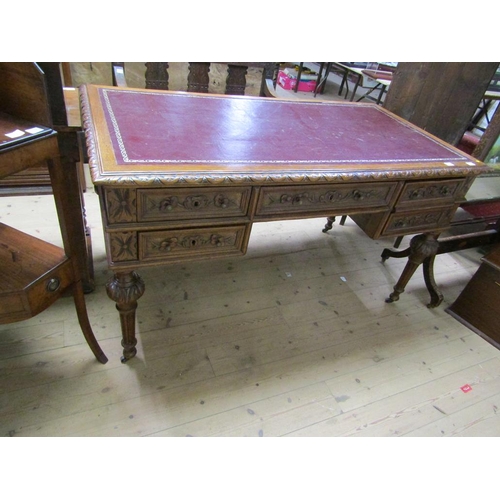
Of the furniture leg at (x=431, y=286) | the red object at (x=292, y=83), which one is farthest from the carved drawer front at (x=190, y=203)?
the red object at (x=292, y=83)

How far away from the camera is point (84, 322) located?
48.4 inches

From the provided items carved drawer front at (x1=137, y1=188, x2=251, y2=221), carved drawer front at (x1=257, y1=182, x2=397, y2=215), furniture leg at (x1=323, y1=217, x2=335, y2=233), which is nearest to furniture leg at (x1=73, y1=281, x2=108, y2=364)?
carved drawer front at (x1=137, y1=188, x2=251, y2=221)

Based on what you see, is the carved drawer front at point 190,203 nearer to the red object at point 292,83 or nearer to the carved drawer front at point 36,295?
the carved drawer front at point 36,295

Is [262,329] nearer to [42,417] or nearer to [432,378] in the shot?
[432,378]

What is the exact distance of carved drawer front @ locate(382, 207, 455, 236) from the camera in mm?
1431

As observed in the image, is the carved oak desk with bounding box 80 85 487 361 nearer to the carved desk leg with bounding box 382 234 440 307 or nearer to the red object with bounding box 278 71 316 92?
the carved desk leg with bounding box 382 234 440 307

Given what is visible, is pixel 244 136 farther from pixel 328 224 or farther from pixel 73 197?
pixel 328 224

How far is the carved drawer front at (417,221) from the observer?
1431 mm

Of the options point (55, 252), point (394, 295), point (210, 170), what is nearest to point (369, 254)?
point (394, 295)

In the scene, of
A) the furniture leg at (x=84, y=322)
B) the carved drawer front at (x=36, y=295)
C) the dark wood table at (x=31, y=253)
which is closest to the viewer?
the dark wood table at (x=31, y=253)

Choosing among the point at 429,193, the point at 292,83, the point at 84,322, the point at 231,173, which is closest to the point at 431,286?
the point at 429,193

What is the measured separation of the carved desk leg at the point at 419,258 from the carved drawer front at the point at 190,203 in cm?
101

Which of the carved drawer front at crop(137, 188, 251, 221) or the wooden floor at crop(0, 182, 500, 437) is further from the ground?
the carved drawer front at crop(137, 188, 251, 221)

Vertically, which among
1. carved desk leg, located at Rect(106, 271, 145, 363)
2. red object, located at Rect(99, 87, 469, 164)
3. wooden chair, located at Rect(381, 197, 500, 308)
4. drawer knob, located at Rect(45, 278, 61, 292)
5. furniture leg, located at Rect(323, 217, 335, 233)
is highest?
red object, located at Rect(99, 87, 469, 164)
